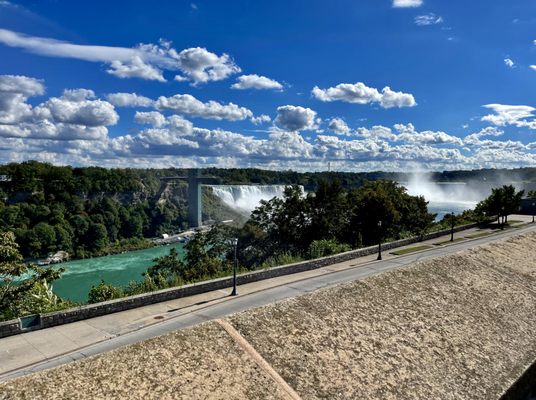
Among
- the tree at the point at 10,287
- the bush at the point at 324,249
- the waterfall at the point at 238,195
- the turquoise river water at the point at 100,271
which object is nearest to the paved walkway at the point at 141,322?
the tree at the point at 10,287

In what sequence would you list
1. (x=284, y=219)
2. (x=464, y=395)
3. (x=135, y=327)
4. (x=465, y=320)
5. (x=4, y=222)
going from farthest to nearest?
(x=4, y=222) < (x=284, y=219) < (x=465, y=320) < (x=464, y=395) < (x=135, y=327)

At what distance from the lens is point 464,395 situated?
1466 centimetres

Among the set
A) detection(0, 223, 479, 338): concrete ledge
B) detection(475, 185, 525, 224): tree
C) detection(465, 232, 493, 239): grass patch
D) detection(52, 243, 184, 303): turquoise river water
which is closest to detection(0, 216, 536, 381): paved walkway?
detection(0, 223, 479, 338): concrete ledge

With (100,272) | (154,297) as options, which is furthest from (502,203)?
(100,272)

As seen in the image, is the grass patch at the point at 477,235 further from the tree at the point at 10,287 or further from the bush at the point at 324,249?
the tree at the point at 10,287

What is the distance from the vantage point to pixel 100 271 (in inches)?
2344

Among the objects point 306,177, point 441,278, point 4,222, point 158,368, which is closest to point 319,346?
point 158,368

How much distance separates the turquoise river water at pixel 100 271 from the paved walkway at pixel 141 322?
2939 cm

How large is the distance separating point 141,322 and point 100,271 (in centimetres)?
4951

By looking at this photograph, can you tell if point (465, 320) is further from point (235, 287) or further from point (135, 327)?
point (135, 327)

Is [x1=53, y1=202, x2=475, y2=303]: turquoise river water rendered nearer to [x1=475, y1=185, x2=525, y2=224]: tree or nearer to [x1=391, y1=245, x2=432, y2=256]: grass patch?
[x1=391, y1=245, x2=432, y2=256]: grass patch

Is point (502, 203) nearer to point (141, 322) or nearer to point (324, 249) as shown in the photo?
point (324, 249)

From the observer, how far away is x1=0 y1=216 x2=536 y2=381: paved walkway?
37.7 feet

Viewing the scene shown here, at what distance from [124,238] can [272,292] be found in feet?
238
